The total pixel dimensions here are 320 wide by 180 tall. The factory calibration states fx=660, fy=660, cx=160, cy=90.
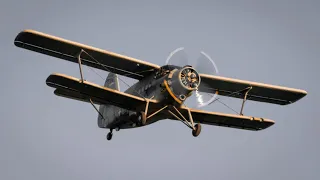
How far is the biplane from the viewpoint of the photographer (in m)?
31.3

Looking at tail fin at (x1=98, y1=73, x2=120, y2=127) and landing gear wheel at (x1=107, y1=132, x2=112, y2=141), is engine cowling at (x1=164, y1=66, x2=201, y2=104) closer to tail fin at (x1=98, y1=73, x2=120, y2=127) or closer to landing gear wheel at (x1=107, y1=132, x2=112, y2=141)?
landing gear wheel at (x1=107, y1=132, x2=112, y2=141)

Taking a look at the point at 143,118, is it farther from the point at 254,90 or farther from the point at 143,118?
the point at 254,90

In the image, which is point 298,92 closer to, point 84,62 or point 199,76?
point 199,76

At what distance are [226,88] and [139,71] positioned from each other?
17.4 ft

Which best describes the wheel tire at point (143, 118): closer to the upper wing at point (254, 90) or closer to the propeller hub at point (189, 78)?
the propeller hub at point (189, 78)

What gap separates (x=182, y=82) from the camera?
3114 centimetres

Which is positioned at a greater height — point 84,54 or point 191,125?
point 84,54

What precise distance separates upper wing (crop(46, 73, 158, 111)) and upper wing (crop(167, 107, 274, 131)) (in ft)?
6.91

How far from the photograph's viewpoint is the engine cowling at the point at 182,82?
1227 inches

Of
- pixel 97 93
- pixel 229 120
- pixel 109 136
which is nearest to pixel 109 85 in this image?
pixel 109 136

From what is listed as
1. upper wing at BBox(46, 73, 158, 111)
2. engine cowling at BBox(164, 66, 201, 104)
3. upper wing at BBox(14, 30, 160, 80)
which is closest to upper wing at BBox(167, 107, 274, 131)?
engine cowling at BBox(164, 66, 201, 104)

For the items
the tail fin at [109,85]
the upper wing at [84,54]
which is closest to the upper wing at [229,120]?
the upper wing at [84,54]

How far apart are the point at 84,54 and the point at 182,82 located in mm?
5419

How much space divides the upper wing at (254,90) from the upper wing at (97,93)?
4424 mm
